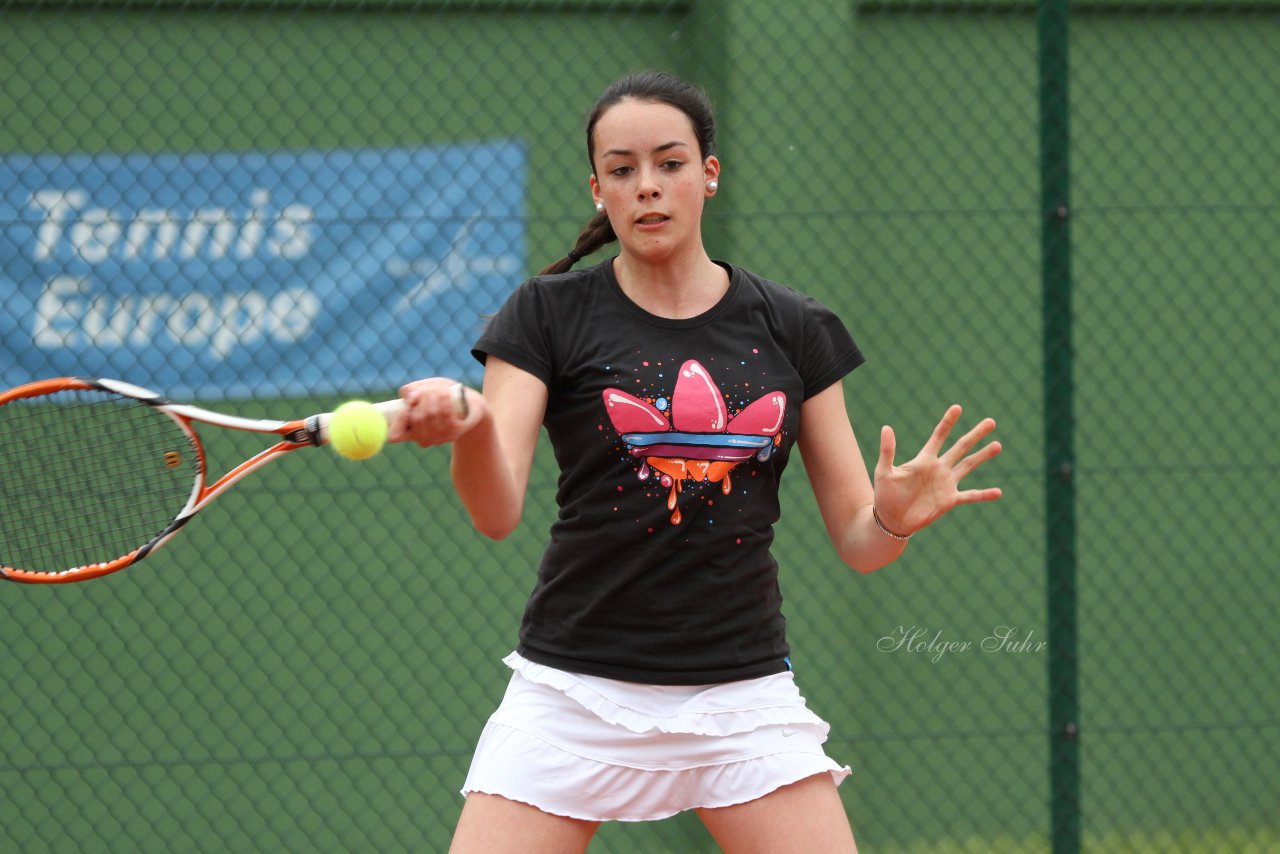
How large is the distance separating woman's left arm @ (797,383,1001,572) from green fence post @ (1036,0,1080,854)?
1.82m

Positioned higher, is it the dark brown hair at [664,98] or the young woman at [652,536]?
the dark brown hair at [664,98]

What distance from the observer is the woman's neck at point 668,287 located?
2.22m

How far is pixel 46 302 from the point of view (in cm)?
427

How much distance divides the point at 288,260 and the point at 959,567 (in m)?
2.30

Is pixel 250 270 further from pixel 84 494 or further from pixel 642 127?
pixel 642 127

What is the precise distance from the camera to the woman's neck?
2.22 meters

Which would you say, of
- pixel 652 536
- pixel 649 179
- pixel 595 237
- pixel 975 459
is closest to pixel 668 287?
pixel 649 179

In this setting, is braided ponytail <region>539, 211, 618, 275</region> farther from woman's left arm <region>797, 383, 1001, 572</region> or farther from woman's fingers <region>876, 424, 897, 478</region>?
woman's fingers <region>876, 424, 897, 478</region>

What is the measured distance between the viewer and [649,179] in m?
2.16

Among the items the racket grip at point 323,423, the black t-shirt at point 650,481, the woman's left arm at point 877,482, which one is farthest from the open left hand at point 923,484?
the racket grip at point 323,423

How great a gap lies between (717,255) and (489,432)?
2.69m

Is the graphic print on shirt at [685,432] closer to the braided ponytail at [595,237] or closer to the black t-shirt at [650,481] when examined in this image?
the black t-shirt at [650,481]

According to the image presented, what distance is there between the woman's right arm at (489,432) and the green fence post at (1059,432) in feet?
7.26

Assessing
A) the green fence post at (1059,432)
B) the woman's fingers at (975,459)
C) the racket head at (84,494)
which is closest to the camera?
the woman's fingers at (975,459)
